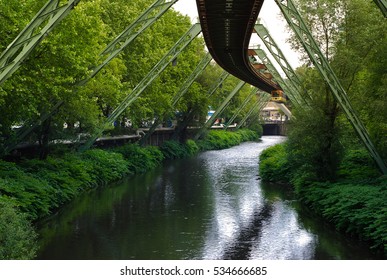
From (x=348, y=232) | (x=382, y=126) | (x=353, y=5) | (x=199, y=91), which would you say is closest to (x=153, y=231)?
(x=348, y=232)

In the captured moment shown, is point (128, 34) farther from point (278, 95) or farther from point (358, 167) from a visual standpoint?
point (278, 95)

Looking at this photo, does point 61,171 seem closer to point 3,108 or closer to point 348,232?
point 3,108

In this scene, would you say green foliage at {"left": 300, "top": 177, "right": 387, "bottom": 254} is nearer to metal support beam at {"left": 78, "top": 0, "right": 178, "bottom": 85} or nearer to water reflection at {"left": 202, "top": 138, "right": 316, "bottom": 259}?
water reflection at {"left": 202, "top": 138, "right": 316, "bottom": 259}

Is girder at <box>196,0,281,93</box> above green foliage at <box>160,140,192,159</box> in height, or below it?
above

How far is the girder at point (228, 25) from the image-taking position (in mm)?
22000

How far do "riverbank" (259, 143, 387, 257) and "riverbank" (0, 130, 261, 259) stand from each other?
37.4 ft

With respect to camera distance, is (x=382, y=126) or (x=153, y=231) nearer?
(x=153, y=231)

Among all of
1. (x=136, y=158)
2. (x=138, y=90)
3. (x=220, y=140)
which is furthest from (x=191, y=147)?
(x=138, y=90)

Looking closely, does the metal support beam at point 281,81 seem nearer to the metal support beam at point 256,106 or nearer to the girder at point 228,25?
the girder at point 228,25

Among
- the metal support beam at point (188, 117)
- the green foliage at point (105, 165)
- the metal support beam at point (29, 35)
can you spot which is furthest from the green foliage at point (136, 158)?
the metal support beam at point (29, 35)

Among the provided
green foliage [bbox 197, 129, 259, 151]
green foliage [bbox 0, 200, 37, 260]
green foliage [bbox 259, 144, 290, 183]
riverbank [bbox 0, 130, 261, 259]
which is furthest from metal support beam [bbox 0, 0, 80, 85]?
green foliage [bbox 197, 129, 259, 151]

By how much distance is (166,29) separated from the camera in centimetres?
5388

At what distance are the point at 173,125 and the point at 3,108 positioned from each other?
140 ft

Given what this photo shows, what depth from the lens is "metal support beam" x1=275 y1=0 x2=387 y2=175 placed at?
26.5m
